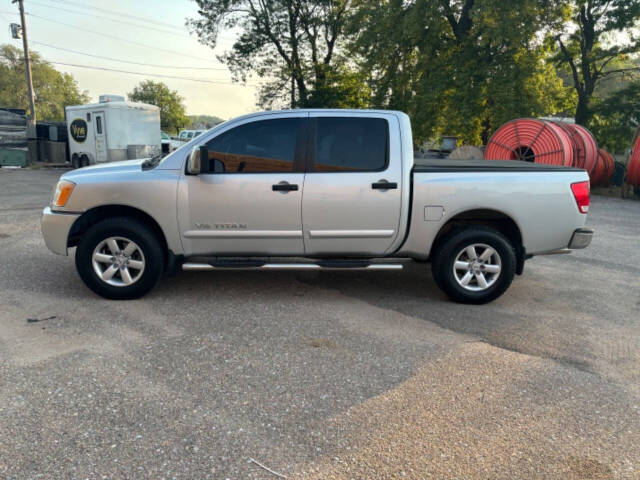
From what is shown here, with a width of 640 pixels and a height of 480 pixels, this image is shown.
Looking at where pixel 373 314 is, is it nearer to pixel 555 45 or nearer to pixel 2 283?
pixel 2 283

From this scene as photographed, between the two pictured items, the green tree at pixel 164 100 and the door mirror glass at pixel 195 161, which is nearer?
the door mirror glass at pixel 195 161

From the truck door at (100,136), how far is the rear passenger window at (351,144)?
16259 millimetres

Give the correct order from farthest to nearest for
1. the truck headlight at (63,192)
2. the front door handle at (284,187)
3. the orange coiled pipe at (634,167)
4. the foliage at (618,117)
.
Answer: the foliage at (618,117), the orange coiled pipe at (634,167), the truck headlight at (63,192), the front door handle at (284,187)

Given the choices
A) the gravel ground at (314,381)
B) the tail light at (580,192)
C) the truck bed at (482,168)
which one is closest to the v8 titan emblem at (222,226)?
the gravel ground at (314,381)

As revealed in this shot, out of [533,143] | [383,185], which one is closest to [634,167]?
[533,143]

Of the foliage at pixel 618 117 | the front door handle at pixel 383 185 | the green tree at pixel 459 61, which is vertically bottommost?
the front door handle at pixel 383 185

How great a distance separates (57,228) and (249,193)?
199 cm

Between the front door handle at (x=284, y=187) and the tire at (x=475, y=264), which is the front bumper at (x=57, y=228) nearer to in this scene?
the front door handle at (x=284, y=187)

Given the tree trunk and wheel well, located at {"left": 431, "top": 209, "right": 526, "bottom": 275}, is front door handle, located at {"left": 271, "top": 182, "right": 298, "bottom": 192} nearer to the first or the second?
Result: wheel well, located at {"left": 431, "top": 209, "right": 526, "bottom": 275}

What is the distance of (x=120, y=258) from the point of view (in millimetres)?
4891

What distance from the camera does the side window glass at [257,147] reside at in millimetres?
4855

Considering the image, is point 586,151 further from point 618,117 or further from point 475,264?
point 475,264

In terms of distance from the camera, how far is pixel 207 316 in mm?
4578

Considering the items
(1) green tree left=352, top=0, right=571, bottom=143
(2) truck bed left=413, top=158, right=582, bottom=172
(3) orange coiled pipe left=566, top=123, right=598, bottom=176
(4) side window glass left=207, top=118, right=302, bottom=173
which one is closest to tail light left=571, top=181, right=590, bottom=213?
(2) truck bed left=413, top=158, right=582, bottom=172
